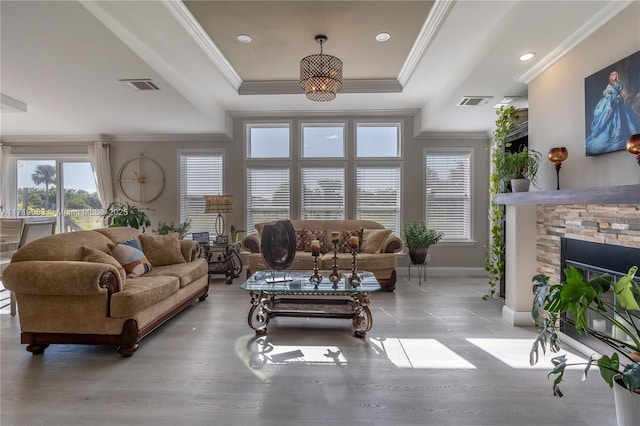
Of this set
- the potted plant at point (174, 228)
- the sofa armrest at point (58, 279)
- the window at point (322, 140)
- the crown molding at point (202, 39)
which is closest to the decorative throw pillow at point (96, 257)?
the sofa armrest at point (58, 279)

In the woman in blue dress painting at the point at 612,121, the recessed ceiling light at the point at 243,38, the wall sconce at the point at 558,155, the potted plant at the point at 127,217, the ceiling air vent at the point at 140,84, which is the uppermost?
the recessed ceiling light at the point at 243,38

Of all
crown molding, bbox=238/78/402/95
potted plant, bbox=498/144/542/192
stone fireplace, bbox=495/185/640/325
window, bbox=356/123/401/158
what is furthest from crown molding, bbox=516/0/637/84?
window, bbox=356/123/401/158

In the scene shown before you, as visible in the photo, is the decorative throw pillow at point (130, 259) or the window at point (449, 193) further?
the window at point (449, 193)

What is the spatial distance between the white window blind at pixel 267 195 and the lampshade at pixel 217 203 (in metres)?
0.55

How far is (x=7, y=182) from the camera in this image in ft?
19.6

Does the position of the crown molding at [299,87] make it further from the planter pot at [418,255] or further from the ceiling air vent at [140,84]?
the planter pot at [418,255]

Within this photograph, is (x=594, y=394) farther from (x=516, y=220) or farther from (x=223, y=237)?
(x=223, y=237)

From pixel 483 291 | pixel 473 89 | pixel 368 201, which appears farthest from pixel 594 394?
Answer: pixel 368 201

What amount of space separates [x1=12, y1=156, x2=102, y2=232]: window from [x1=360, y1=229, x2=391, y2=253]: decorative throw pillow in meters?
4.98

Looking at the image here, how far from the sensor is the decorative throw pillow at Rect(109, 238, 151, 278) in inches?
124

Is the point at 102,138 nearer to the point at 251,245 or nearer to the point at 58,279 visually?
the point at 251,245

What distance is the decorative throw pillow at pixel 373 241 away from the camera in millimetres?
4746

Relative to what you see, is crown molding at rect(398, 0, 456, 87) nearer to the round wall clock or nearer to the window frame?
the window frame

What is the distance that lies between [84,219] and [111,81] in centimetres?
353
